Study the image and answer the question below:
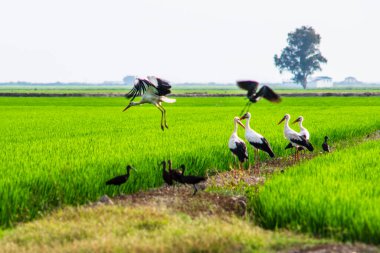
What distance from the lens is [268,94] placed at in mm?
5434

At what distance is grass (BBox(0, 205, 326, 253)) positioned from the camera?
20.9ft

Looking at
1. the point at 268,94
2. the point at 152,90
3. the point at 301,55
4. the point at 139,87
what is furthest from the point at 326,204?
the point at 301,55

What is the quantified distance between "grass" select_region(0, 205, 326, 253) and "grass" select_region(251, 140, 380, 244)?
0.39 metres

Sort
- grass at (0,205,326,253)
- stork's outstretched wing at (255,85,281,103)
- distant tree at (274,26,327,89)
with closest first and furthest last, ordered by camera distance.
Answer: stork's outstretched wing at (255,85,281,103) → grass at (0,205,326,253) → distant tree at (274,26,327,89)

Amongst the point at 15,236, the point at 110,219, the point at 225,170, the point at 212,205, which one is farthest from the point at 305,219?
the point at 225,170

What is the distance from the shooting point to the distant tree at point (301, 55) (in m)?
130

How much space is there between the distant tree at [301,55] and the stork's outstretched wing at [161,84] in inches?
4963

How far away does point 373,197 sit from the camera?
780cm

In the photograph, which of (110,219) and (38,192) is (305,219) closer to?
(110,219)

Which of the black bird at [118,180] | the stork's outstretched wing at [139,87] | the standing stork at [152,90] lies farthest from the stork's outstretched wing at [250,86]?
the black bird at [118,180]

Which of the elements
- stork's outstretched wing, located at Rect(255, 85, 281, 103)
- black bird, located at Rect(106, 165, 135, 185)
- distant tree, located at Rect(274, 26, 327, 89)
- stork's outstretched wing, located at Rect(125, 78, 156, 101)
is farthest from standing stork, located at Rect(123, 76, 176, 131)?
distant tree, located at Rect(274, 26, 327, 89)

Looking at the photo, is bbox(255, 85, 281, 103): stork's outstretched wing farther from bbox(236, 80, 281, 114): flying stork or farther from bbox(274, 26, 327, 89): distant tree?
bbox(274, 26, 327, 89): distant tree

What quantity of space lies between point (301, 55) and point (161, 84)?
126761 millimetres

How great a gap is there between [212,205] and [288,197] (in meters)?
1.31
